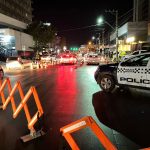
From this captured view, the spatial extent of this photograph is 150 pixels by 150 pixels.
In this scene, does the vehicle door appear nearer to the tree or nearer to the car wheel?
the car wheel

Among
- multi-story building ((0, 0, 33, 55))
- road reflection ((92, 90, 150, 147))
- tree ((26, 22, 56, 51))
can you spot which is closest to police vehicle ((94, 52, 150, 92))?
road reflection ((92, 90, 150, 147))

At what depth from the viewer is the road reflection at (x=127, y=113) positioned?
631 centimetres

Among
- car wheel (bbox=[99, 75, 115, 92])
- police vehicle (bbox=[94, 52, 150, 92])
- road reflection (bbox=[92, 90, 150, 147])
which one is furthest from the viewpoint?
car wheel (bbox=[99, 75, 115, 92])

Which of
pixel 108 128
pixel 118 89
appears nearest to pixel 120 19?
pixel 118 89

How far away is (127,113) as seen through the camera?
26.6ft

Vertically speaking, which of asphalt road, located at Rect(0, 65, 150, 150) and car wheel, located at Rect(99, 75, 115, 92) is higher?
car wheel, located at Rect(99, 75, 115, 92)

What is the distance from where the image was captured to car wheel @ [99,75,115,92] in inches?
456

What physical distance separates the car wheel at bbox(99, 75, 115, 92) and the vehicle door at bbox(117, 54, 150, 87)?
483 mm

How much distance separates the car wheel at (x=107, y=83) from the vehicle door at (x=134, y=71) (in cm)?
48

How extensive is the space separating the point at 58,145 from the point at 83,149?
555 millimetres

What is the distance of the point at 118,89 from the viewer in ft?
41.1

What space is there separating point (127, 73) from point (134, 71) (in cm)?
39

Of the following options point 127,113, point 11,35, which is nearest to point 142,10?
point 11,35

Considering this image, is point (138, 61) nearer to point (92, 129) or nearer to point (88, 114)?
point (88, 114)
